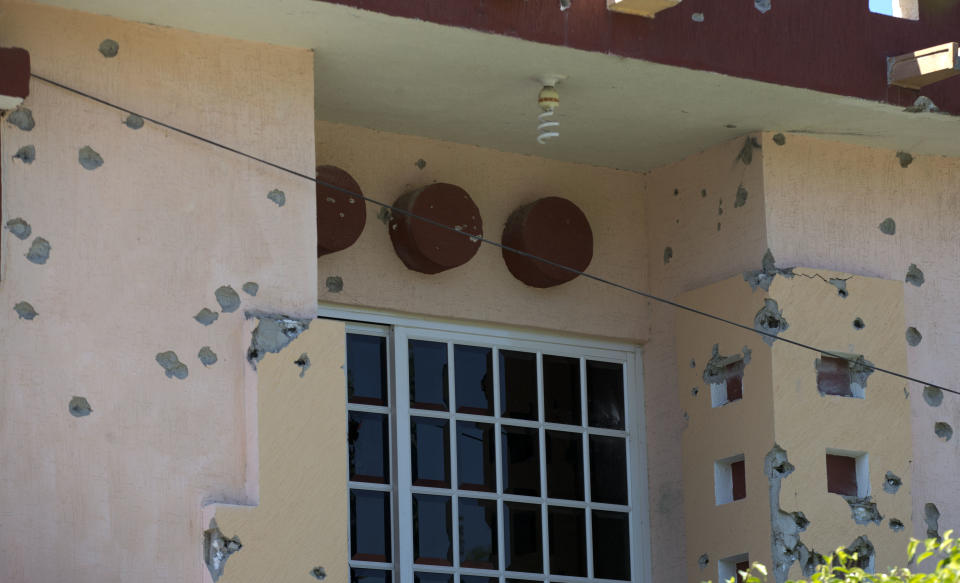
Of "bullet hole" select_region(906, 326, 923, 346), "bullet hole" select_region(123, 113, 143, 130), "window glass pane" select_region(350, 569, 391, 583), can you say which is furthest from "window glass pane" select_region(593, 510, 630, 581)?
"bullet hole" select_region(123, 113, 143, 130)

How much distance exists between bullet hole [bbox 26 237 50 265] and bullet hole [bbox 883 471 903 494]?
4342mm

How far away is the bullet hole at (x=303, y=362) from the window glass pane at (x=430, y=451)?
148 cm

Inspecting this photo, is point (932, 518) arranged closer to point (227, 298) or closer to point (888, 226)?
point (888, 226)

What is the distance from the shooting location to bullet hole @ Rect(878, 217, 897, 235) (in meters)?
8.91

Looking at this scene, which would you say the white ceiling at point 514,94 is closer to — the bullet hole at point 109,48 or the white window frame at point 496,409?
the bullet hole at point 109,48

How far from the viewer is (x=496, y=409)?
8.82 meters

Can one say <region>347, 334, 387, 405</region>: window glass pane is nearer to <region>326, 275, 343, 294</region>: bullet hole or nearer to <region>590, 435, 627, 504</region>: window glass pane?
<region>326, 275, 343, 294</region>: bullet hole

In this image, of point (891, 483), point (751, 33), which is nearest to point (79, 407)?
point (751, 33)

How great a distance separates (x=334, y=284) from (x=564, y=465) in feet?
5.51

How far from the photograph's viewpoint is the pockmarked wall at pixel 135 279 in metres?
6.58

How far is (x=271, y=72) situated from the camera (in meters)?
7.46

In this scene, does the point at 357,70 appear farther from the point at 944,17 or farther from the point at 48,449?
the point at 944,17

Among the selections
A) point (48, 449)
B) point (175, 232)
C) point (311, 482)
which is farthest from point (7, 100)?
point (311, 482)

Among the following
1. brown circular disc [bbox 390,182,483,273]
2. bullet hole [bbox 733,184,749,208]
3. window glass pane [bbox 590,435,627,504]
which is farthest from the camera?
window glass pane [bbox 590,435,627,504]
